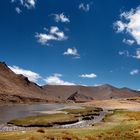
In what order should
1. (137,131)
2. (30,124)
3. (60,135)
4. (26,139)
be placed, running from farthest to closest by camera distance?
(30,124) < (137,131) < (60,135) < (26,139)

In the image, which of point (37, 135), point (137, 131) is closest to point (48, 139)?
point (37, 135)

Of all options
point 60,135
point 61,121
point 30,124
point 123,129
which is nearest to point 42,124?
point 30,124

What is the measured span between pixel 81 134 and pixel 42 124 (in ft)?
89.7

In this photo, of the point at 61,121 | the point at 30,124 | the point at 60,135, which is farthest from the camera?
the point at 61,121

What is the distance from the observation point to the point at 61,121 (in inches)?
3140

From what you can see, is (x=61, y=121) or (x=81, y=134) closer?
(x=81, y=134)

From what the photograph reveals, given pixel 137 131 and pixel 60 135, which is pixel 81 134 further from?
pixel 137 131

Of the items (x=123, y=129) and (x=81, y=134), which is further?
(x=123, y=129)

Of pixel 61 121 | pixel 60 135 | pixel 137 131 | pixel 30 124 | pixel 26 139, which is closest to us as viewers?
pixel 26 139

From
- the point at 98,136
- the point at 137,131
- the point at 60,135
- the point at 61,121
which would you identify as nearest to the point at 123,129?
the point at 137,131

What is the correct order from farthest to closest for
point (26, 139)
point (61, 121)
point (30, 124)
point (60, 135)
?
point (61, 121) → point (30, 124) → point (60, 135) → point (26, 139)

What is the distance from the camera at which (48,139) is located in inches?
1609

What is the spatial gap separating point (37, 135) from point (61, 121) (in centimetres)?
3771

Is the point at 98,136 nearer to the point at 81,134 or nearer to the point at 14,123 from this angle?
the point at 81,134
